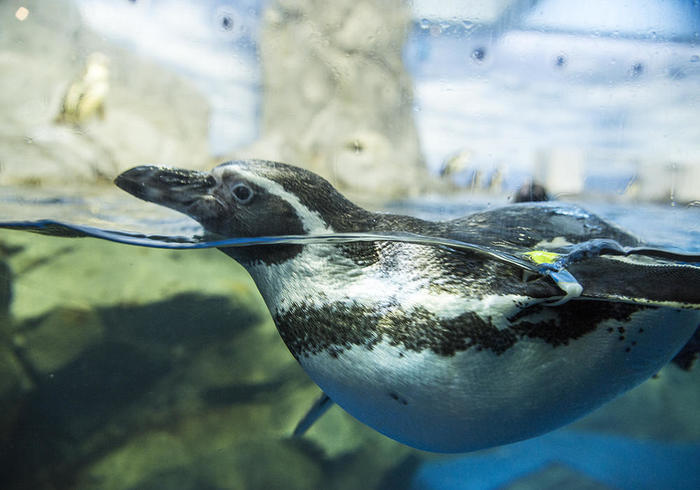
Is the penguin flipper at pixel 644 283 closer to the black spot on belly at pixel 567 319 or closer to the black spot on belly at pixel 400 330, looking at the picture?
the black spot on belly at pixel 567 319

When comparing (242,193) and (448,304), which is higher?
(242,193)

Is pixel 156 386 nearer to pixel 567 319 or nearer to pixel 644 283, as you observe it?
pixel 567 319

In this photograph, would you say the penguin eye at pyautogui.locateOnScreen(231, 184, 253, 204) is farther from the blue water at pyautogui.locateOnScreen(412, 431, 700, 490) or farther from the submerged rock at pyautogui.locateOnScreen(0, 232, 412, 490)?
the blue water at pyautogui.locateOnScreen(412, 431, 700, 490)

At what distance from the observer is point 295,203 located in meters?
1.46

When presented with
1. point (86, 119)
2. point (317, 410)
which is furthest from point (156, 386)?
point (86, 119)

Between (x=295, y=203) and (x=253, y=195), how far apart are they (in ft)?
0.45

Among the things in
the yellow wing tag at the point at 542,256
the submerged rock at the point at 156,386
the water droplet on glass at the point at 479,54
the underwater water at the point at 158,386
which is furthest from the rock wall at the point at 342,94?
the submerged rock at the point at 156,386

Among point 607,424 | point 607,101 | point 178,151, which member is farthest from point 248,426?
point 607,424

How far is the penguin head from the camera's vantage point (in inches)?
55.1

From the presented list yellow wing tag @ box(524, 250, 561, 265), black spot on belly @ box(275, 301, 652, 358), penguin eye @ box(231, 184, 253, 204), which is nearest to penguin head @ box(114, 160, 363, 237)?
penguin eye @ box(231, 184, 253, 204)

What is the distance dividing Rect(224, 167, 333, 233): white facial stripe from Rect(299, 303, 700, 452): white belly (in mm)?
392

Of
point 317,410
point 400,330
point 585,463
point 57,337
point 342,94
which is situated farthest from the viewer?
point 585,463

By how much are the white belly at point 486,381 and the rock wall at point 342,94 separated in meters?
0.61

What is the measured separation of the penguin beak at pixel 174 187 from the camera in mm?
1376
